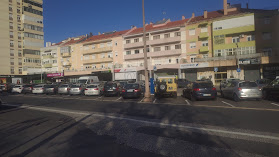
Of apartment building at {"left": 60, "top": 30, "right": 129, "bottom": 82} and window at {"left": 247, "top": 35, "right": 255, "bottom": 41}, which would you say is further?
apartment building at {"left": 60, "top": 30, "right": 129, "bottom": 82}

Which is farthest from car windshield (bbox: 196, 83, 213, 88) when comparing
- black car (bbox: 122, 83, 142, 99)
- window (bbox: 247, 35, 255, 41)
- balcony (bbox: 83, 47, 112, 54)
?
balcony (bbox: 83, 47, 112, 54)

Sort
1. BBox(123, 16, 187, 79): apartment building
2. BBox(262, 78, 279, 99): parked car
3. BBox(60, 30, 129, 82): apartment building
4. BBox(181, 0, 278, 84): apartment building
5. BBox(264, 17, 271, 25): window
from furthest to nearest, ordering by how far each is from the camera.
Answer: BBox(60, 30, 129, 82): apartment building, BBox(123, 16, 187, 79): apartment building, BBox(264, 17, 271, 25): window, BBox(181, 0, 278, 84): apartment building, BBox(262, 78, 279, 99): parked car

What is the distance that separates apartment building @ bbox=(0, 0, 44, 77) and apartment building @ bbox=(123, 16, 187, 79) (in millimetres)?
31658

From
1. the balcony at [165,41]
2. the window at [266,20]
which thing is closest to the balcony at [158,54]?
the balcony at [165,41]

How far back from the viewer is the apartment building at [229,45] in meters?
31.9

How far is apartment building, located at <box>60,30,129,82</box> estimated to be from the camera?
47.7m

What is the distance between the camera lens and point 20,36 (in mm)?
56469

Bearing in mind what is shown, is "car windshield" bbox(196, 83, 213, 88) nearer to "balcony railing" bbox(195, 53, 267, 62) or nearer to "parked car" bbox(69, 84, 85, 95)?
"parked car" bbox(69, 84, 85, 95)

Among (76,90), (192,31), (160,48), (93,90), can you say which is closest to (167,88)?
(93,90)

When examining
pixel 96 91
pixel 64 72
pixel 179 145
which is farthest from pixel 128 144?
pixel 64 72

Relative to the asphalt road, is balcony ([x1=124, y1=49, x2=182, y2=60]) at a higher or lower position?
higher

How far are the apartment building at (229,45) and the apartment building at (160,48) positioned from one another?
218cm

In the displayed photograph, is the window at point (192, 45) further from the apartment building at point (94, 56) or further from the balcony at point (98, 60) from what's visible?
the balcony at point (98, 60)

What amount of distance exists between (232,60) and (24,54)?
56.4 meters
